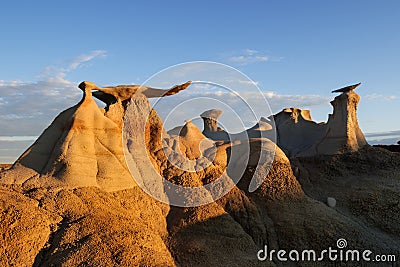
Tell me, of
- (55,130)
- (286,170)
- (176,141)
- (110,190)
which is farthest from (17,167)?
(286,170)

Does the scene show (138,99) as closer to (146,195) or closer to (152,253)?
(146,195)

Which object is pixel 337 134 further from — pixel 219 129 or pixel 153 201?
pixel 153 201

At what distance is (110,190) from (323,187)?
9.90m

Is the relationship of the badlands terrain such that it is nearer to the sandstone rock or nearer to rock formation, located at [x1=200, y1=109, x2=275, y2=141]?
the sandstone rock

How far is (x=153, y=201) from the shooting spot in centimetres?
Result: 1141

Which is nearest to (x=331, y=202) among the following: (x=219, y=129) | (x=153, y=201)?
(x=153, y=201)

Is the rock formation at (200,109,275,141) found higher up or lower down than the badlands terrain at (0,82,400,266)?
higher up

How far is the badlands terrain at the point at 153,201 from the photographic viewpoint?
845 cm

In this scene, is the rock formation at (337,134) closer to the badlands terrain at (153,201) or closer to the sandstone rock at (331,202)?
the badlands terrain at (153,201)

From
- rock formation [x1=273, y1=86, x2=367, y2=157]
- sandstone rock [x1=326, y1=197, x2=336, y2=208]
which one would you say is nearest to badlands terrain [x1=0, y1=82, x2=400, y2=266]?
sandstone rock [x1=326, y1=197, x2=336, y2=208]

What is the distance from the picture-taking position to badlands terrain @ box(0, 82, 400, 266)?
8445mm

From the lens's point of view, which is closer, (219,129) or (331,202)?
(331,202)

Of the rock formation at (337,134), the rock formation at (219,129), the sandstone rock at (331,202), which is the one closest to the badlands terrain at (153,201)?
the sandstone rock at (331,202)

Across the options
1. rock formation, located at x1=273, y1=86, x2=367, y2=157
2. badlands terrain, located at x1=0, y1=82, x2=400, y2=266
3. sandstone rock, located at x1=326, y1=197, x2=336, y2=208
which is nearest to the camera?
badlands terrain, located at x1=0, y1=82, x2=400, y2=266
